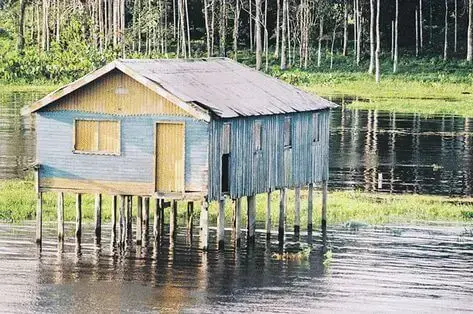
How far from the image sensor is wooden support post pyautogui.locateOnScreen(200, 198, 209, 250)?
38.2m

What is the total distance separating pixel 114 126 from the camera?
39375 millimetres

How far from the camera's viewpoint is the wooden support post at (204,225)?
38156mm

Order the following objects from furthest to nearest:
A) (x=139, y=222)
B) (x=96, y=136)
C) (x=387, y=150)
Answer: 1. (x=387, y=150)
2. (x=139, y=222)
3. (x=96, y=136)

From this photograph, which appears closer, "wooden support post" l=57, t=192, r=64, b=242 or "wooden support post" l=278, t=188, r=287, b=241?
"wooden support post" l=57, t=192, r=64, b=242

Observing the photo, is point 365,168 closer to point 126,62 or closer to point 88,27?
point 126,62

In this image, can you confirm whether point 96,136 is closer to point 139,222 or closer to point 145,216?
point 139,222

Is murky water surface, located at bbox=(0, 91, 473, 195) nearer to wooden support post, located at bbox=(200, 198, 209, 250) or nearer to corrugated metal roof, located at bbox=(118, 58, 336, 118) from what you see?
corrugated metal roof, located at bbox=(118, 58, 336, 118)

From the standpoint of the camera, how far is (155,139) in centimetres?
3884

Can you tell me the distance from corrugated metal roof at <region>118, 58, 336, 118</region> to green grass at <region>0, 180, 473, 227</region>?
3880mm

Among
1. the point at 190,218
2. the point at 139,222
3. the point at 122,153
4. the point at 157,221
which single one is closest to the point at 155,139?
the point at 122,153

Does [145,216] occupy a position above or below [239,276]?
above

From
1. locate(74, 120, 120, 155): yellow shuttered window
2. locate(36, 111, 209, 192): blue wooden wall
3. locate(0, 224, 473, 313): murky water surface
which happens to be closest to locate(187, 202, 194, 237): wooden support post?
locate(0, 224, 473, 313): murky water surface

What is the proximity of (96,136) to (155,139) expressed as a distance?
1597 millimetres

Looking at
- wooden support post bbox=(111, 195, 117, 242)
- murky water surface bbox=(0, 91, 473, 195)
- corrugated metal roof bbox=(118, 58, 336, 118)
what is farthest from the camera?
murky water surface bbox=(0, 91, 473, 195)
